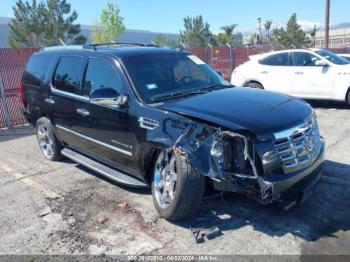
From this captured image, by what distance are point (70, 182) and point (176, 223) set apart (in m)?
2.18

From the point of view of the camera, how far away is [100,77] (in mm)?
5203

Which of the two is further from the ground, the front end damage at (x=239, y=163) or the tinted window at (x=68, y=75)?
the tinted window at (x=68, y=75)

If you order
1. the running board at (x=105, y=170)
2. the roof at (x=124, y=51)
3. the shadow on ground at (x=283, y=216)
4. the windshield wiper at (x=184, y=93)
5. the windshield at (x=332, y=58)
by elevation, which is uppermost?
the roof at (x=124, y=51)

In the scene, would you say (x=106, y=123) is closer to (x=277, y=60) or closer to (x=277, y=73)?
(x=277, y=73)

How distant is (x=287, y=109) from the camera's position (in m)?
4.29

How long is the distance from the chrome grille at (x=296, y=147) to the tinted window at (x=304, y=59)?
7109 mm

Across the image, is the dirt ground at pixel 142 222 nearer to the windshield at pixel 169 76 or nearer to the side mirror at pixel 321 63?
the windshield at pixel 169 76

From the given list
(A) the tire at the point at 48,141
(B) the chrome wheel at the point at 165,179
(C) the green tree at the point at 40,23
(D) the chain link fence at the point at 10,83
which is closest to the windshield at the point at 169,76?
(B) the chrome wheel at the point at 165,179

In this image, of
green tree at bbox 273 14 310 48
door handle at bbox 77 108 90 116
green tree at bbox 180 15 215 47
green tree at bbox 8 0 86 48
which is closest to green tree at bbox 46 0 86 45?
green tree at bbox 8 0 86 48

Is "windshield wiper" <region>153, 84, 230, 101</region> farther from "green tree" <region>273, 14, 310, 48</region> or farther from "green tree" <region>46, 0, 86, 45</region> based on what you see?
"green tree" <region>273, 14, 310, 48</region>

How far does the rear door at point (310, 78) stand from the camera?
10539mm

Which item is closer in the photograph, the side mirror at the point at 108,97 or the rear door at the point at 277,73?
the side mirror at the point at 108,97

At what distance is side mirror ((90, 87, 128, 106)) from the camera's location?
184 inches

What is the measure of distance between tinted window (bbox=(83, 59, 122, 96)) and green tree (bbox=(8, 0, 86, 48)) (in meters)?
28.3
